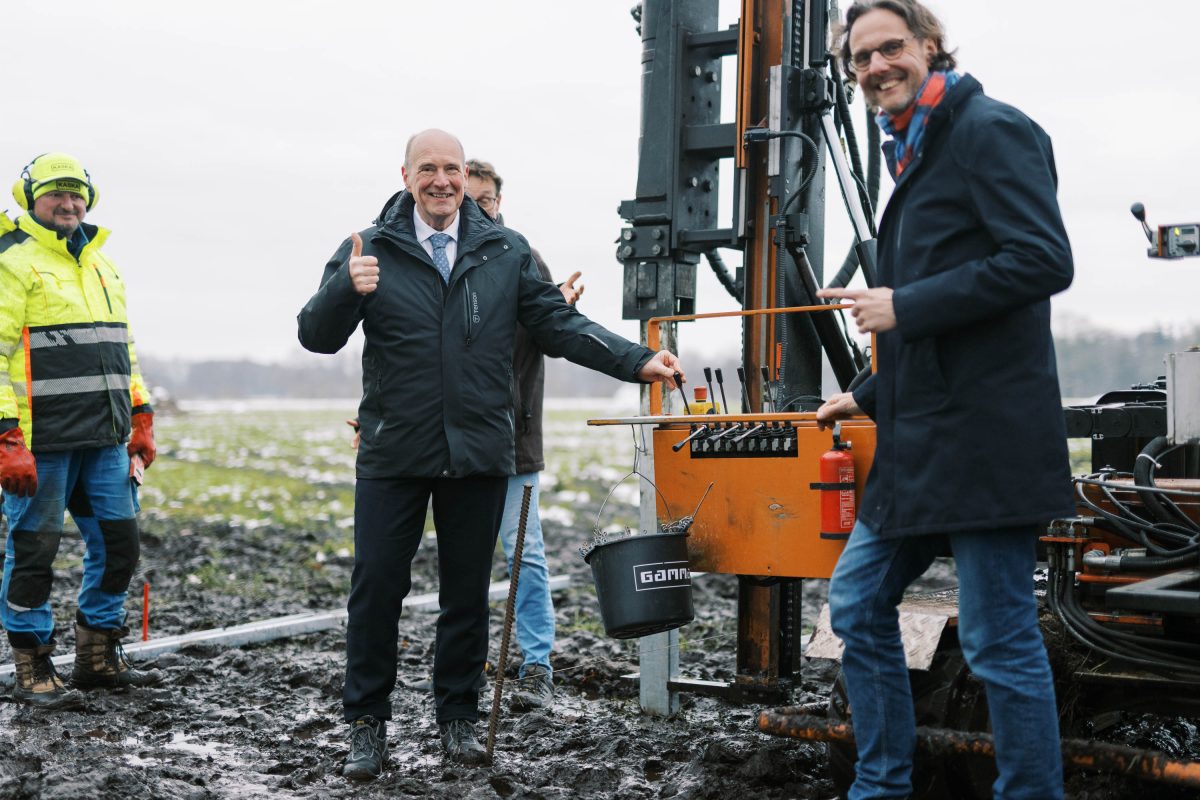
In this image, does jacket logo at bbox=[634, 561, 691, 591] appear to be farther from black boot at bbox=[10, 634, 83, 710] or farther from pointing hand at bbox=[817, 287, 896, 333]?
black boot at bbox=[10, 634, 83, 710]

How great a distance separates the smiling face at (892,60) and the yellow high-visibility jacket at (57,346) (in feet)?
12.8

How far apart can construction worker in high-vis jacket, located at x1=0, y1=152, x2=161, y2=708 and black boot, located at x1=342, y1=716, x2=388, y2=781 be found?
1.63m

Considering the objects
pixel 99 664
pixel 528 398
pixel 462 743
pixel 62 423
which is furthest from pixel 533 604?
pixel 62 423

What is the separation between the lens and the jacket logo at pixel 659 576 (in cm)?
434

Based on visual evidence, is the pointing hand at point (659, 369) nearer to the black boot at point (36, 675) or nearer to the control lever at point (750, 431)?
the control lever at point (750, 431)

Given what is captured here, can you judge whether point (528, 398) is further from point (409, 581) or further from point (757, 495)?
point (757, 495)

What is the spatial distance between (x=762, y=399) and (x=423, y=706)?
1957 mm

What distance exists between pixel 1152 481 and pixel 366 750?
2657 mm

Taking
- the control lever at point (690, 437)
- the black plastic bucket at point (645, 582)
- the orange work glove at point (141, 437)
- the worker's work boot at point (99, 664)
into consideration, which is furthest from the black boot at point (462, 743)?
the orange work glove at point (141, 437)

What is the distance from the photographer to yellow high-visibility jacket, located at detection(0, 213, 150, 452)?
5.49 meters

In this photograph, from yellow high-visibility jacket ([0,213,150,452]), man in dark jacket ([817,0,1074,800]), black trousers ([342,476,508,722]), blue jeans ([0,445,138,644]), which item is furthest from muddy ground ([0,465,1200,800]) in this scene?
yellow high-visibility jacket ([0,213,150,452])

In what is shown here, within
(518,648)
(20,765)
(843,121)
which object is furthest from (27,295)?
(843,121)

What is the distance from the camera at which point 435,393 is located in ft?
14.1

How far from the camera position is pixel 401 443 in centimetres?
430
